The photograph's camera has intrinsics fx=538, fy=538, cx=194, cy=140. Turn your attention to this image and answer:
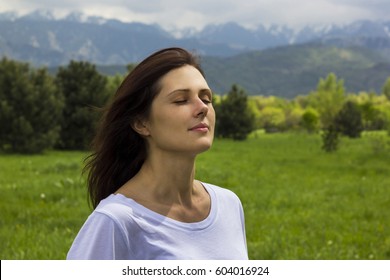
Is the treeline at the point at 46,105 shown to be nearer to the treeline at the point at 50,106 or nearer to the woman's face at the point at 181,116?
the treeline at the point at 50,106

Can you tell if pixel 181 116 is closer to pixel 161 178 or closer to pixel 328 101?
pixel 161 178

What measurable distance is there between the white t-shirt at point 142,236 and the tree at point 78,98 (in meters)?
35.5

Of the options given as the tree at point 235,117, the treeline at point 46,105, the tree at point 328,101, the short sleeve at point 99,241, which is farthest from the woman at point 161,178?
the tree at point 328,101

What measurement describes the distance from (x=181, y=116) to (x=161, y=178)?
0.89ft

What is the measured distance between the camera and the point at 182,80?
206 cm

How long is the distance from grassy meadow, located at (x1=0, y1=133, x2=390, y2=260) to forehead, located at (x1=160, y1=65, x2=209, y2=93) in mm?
5433

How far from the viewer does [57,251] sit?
7.29 m

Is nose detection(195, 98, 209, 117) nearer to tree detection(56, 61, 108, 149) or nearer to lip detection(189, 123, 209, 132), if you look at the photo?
lip detection(189, 123, 209, 132)

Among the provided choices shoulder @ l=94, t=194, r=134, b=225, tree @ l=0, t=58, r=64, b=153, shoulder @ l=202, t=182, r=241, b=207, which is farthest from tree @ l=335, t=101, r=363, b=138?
shoulder @ l=94, t=194, r=134, b=225

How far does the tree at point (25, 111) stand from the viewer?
110ft

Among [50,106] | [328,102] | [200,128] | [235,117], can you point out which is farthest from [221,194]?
[328,102]
